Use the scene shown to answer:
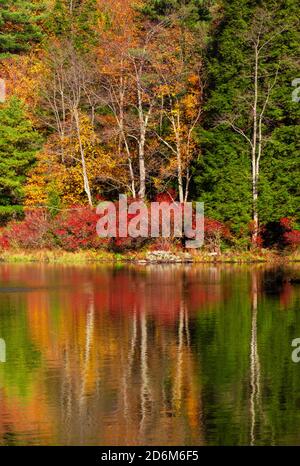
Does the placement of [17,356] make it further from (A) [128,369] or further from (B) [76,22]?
(B) [76,22]

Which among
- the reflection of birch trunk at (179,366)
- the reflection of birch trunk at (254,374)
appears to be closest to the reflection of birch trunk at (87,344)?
the reflection of birch trunk at (179,366)

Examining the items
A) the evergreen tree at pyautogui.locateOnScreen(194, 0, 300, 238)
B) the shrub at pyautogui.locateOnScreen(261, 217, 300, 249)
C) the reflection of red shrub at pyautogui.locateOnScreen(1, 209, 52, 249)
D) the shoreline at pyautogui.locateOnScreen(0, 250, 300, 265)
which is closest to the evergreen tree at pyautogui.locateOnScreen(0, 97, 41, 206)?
the reflection of red shrub at pyautogui.locateOnScreen(1, 209, 52, 249)

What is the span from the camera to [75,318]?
27.5 m

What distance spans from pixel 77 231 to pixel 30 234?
285cm

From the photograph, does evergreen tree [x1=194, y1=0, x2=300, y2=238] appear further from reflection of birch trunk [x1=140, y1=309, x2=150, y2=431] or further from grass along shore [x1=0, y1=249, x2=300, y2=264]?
reflection of birch trunk [x1=140, y1=309, x2=150, y2=431]

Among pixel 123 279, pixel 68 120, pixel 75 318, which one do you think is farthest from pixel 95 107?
pixel 75 318

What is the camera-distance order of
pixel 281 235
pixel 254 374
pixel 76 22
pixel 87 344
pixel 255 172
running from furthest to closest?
pixel 76 22 < pixel 255 172 < pixel 281 235 < pixel 87 344 < pixel 254 374

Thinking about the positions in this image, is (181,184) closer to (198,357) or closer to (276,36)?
(276,36)

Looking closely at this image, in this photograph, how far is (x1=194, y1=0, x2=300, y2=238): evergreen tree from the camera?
157ft

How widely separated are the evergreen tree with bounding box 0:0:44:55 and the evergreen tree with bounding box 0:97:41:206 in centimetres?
1119

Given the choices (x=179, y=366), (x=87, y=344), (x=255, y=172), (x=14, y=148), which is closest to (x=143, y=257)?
(x=255, y=172)

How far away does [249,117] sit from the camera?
49.2m

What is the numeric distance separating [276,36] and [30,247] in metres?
17.2

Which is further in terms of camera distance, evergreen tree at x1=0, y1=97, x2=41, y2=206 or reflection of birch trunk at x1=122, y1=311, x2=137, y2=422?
evergreen tree at x1=0, y1=97, x2=41, y2=206
